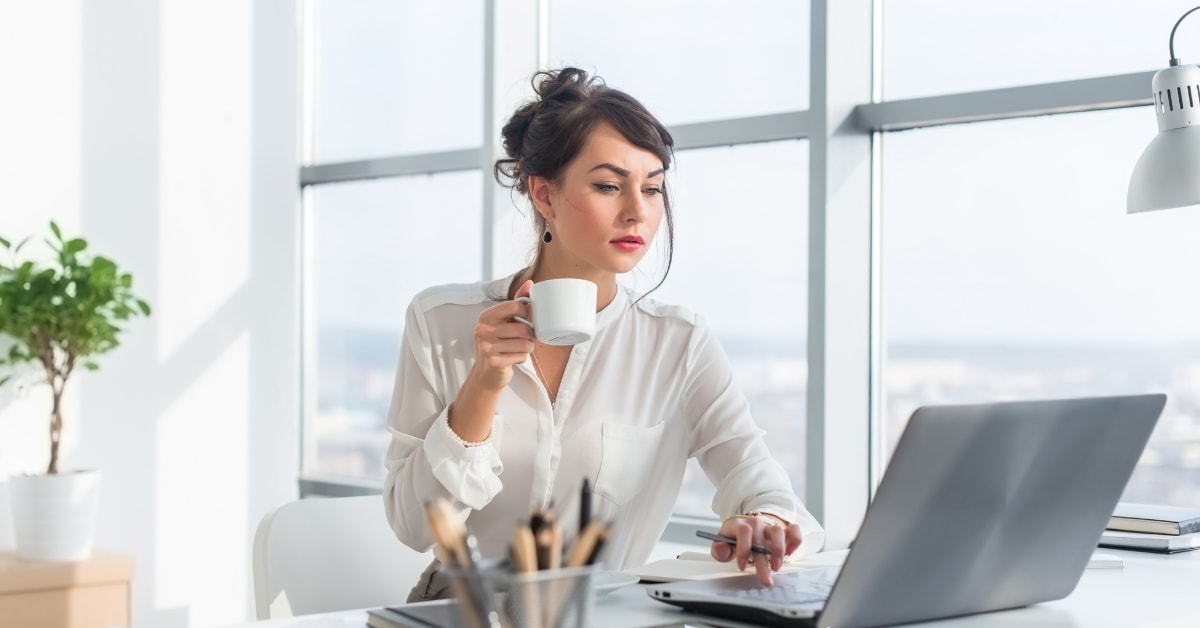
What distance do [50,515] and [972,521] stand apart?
8.25 ft

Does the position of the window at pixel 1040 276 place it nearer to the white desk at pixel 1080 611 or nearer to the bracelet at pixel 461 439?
the white desk at pixel 1080 611

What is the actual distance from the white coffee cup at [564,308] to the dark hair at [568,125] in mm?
520

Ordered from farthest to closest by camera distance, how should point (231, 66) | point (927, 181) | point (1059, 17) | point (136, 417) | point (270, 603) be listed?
point (231, 66) → point (136, 417) → point (927, 181) → point (1059, 17) → point (270, 603)

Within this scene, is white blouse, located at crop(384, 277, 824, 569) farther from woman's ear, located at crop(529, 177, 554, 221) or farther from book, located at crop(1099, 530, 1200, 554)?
book, located at crop(1099, 530, 1200, 554)

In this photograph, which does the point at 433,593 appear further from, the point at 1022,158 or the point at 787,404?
the point at 1022,158

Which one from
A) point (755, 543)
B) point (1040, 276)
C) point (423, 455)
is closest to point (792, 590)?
point (755, 543)

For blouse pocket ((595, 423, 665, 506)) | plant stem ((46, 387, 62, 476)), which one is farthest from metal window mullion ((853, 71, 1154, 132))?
plant stem ((46, 387, 62, 476))

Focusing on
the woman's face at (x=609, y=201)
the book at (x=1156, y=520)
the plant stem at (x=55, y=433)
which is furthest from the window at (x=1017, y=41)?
the plant stem at (x=55, y=433)

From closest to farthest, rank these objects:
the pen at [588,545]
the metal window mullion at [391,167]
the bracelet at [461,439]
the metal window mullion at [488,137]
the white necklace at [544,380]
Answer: the pen at [588,545], the bracelet at [461,439], the white necklace at [544,380], the metal window mullion at [488,137], the metal window mullion at [391,167]

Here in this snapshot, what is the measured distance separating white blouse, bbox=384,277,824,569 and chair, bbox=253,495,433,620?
77mm

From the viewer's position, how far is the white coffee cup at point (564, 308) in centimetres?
140

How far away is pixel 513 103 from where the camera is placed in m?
3.47

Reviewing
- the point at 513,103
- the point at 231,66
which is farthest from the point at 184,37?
the point at 513,103

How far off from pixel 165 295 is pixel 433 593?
7.05 feet
